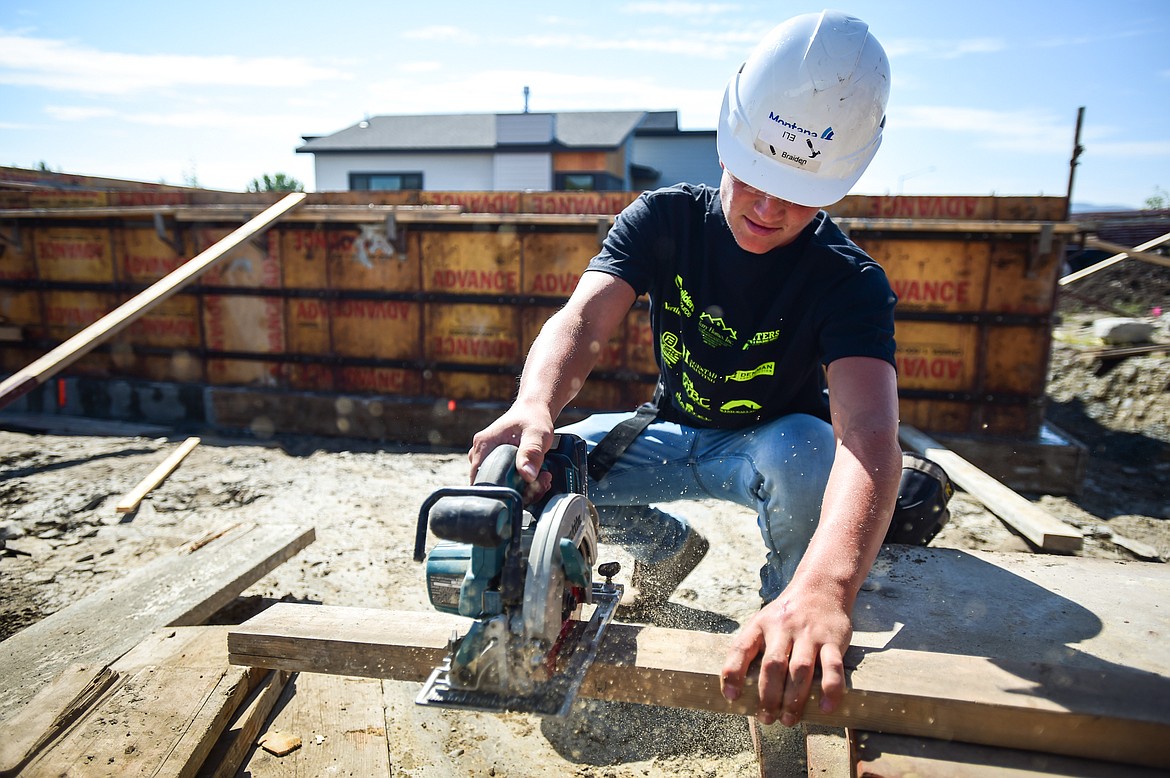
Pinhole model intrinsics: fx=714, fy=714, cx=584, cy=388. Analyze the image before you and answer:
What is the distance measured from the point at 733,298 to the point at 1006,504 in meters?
2.18

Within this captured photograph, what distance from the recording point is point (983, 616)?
6.30 feet

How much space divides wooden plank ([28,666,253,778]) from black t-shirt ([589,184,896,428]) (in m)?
1.64

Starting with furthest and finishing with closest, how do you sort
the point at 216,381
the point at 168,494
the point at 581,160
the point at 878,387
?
the point at 581,160 < the point at 216,381 < the point at 168,494 < the point at 878,387

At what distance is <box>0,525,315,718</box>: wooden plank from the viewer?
7.43ft

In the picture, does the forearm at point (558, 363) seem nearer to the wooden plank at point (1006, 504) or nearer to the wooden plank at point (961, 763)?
the wooden plank at point (961, 763)

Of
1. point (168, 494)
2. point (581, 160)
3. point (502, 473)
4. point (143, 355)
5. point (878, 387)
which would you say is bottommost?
point (168, 494)

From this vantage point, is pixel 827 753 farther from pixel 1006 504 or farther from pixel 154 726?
pixel 1006 504

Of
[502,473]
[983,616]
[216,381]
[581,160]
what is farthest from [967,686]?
[581,160]

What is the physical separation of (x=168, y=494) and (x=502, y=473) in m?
3.84

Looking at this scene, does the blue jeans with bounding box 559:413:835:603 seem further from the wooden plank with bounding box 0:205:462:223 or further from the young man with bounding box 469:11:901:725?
the wooden plank with bounding box 0:205:462:223

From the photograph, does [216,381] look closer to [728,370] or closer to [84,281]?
[84,281]

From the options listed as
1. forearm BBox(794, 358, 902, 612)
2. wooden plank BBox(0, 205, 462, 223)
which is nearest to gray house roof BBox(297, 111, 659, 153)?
wooden plank BBox(0, 205, 462, 223)

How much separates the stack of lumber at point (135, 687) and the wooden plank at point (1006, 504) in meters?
2.60

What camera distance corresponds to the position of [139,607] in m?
2.60
